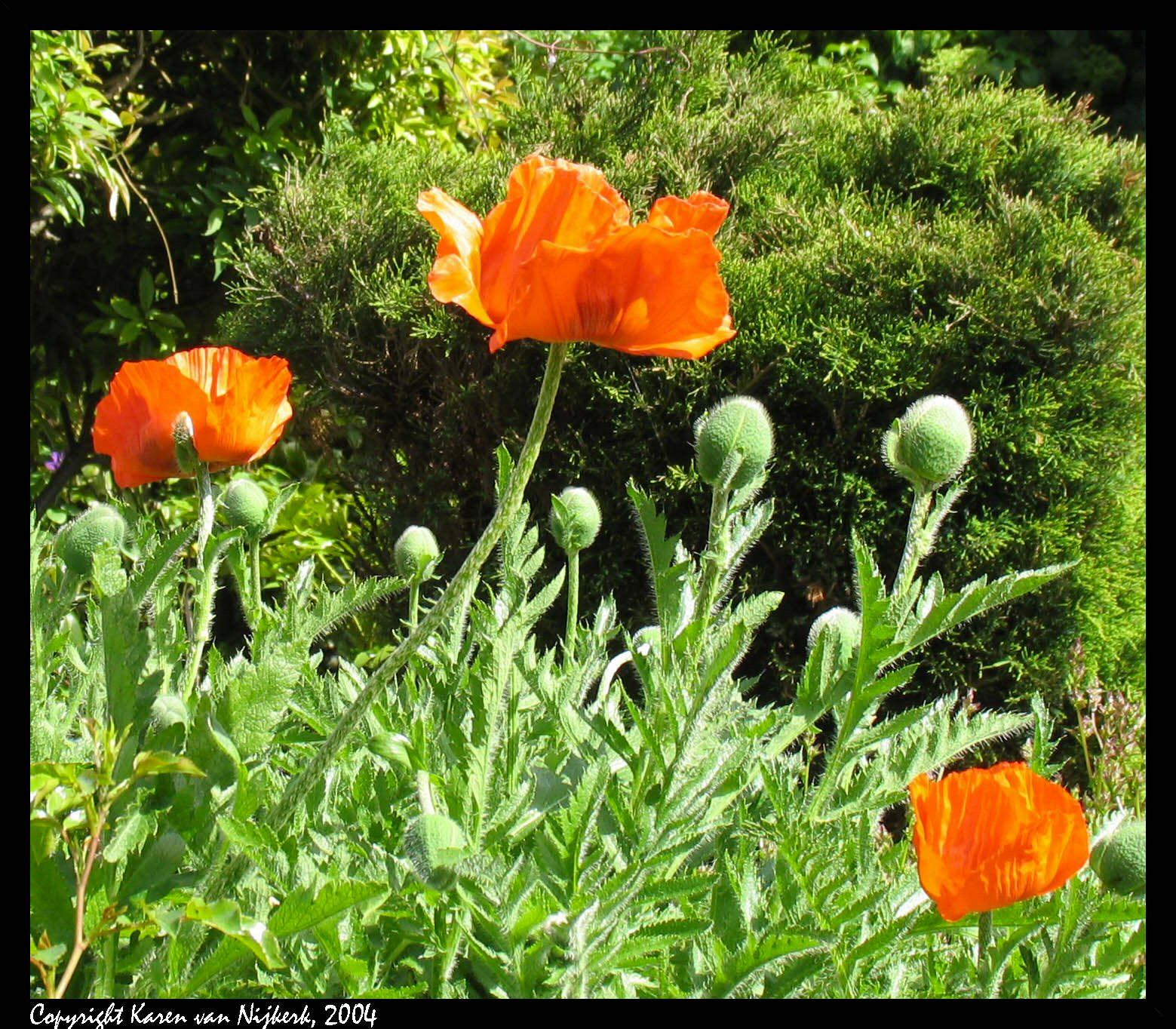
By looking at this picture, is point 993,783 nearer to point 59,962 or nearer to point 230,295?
point 59,962

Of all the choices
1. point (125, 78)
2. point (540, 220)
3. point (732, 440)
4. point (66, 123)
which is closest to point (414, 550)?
point (732, 440)

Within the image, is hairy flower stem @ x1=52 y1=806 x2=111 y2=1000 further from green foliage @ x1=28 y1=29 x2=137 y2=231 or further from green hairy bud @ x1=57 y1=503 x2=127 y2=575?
green foliage @ x1=28 y1=29 x2=137 y2=231

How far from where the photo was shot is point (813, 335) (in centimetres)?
306

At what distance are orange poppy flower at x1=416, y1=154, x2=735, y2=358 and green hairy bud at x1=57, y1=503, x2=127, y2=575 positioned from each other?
0.66 m

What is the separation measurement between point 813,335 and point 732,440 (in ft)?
6.11

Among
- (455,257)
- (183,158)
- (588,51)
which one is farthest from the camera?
(183,158)

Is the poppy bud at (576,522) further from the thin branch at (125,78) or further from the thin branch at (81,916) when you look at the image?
the thin branch at (125,78)

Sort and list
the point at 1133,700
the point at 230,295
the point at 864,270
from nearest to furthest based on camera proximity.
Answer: the point at 864,270 < the point at 1133,700 < the point at 230,295

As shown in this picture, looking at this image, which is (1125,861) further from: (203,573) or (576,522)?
(203,573)

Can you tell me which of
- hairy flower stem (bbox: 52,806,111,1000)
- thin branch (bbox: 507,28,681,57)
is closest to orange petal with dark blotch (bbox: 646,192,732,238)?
hairy flower stem (bbox: 52,806,111,1000)

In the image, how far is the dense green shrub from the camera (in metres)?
3.09

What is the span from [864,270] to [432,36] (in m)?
2.07

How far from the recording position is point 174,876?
105 centimetres

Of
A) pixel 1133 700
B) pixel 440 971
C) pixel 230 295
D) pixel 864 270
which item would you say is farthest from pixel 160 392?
pixel 1133 700
